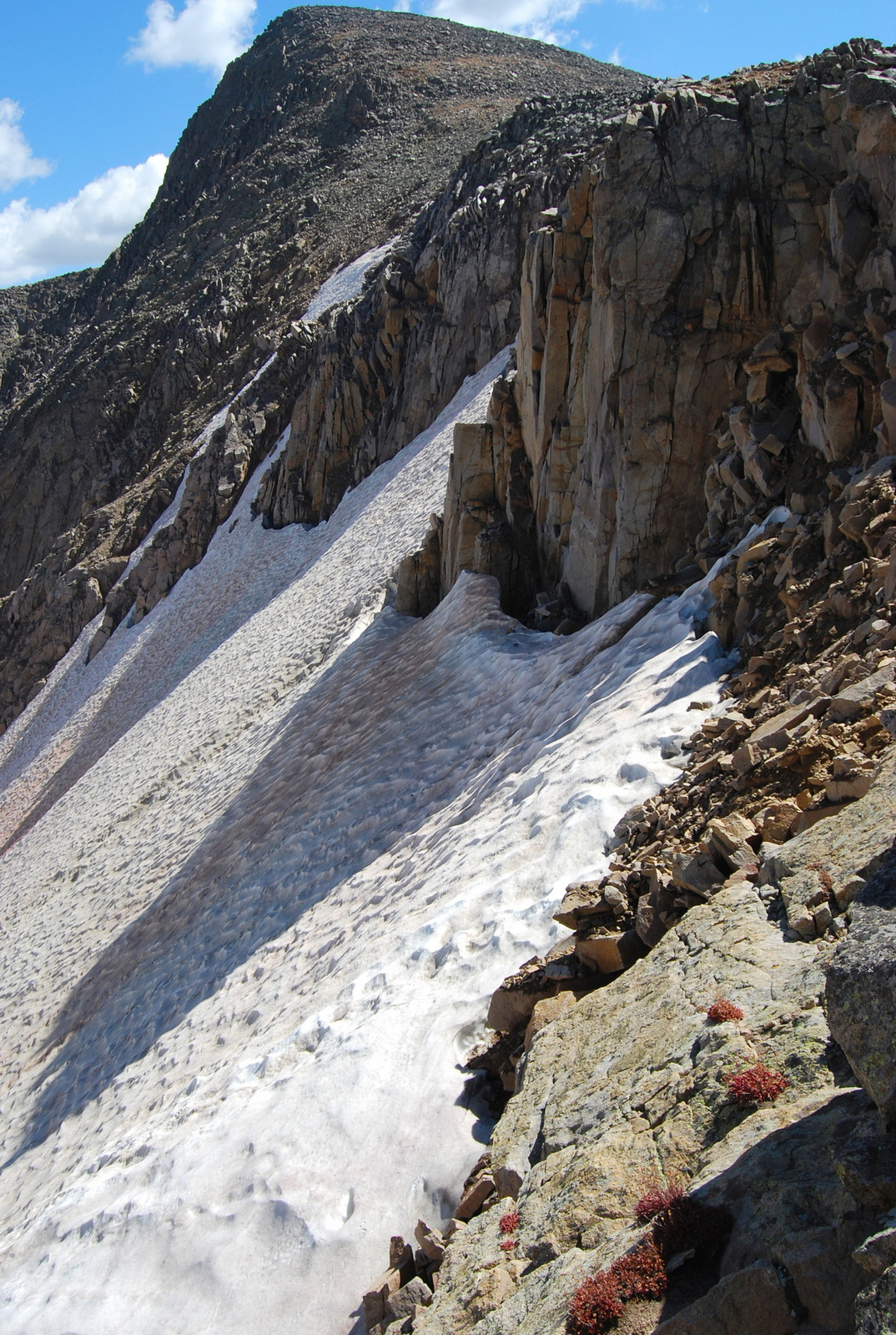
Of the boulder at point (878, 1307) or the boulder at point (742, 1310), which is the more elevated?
the boulder at point (878, 1307)

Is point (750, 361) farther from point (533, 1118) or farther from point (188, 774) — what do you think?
point (188, 774)

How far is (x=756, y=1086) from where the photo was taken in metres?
3.80

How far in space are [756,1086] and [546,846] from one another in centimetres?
414

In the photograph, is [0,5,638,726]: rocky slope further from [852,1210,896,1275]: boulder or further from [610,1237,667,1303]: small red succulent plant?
[852,1210,896,1275]: boulder

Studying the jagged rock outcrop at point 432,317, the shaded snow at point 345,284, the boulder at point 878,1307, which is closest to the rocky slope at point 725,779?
the boulder at point 878,1307

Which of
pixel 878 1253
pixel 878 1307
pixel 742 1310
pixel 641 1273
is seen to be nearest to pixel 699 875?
pixel 641 1273

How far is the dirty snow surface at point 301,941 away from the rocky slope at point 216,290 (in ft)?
70.7

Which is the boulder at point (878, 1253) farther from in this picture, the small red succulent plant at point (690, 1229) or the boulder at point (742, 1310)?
the small red succulent plant at point (690, 1229)

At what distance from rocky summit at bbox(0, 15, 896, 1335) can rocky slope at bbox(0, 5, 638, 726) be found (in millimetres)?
16196

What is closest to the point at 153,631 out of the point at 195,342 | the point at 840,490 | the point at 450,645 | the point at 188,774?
the point at 188,774

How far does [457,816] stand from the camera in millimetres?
10695

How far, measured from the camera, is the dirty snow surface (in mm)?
5762

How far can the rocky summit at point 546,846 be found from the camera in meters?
3.83

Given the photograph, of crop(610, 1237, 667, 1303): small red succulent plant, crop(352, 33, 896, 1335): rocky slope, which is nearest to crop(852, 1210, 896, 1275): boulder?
crop(352, 33, 896, 1335): rocky slope
